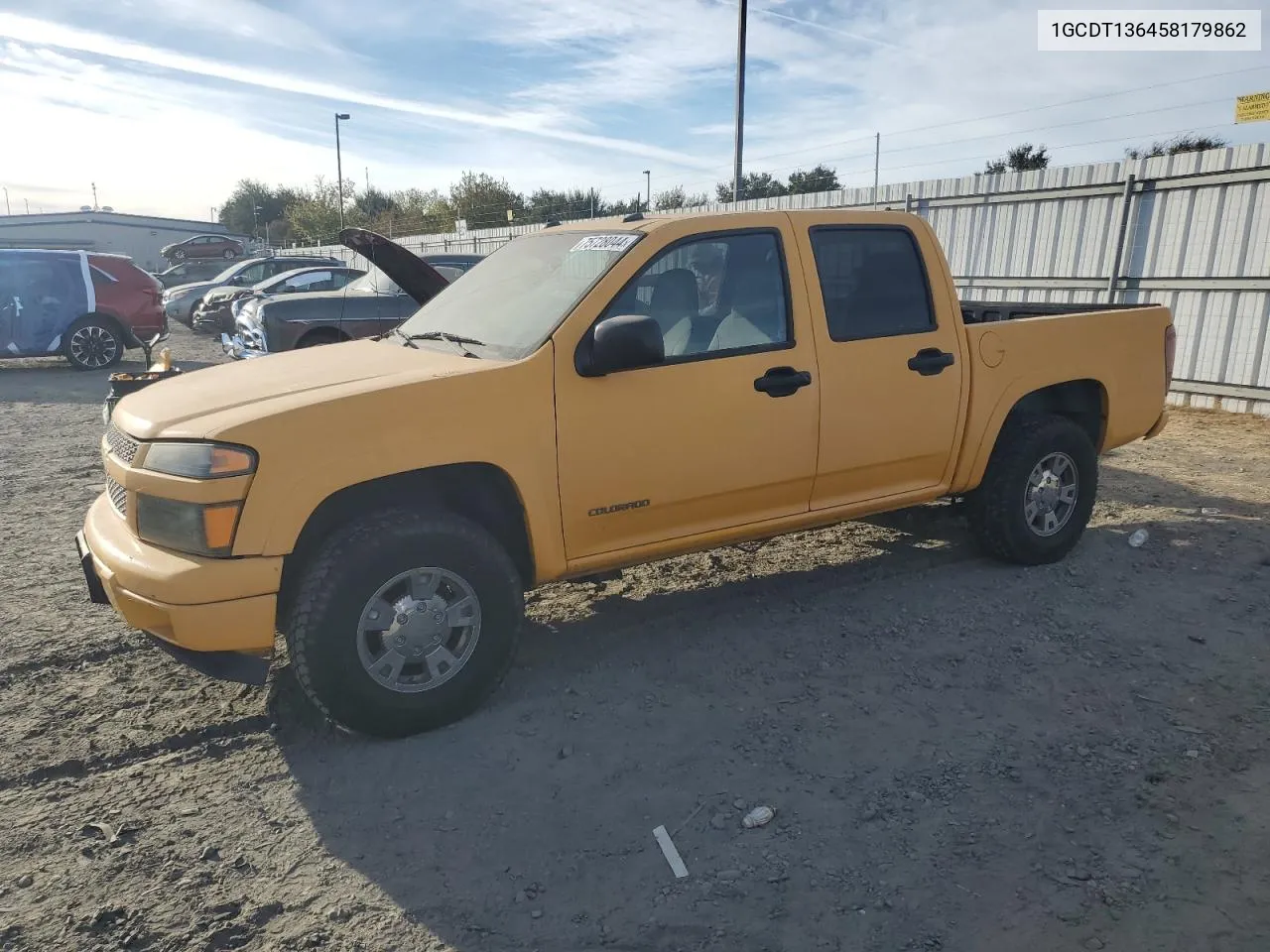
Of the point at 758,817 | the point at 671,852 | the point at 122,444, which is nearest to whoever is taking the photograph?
the point at 671,852

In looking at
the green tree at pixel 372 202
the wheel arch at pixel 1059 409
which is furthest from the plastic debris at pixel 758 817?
the green tree at pixel 372 202

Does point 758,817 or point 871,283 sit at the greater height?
point 871,283

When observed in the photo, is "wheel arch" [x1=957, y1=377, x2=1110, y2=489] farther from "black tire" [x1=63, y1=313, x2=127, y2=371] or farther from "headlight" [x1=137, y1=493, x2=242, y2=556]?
"black tire" [x1=63, y1=313, x2=127, y2=371]

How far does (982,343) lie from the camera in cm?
476

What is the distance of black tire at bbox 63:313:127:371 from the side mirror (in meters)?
13.5

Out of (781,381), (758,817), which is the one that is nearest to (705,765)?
(758,817)

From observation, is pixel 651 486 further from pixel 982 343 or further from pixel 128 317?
pixel 128 317

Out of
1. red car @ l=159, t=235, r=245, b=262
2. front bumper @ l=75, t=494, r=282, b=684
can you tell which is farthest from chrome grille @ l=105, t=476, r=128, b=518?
red car @ l=159, t=235, r=245, b=262

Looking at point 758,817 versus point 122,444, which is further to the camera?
point 122,444

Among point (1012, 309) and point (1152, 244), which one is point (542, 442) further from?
point (1152, 244)

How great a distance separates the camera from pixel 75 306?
549 inches

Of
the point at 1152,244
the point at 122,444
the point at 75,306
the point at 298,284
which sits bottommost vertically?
the point at 75,306

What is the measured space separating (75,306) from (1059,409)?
1419 cm

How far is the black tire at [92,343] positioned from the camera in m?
14.1
